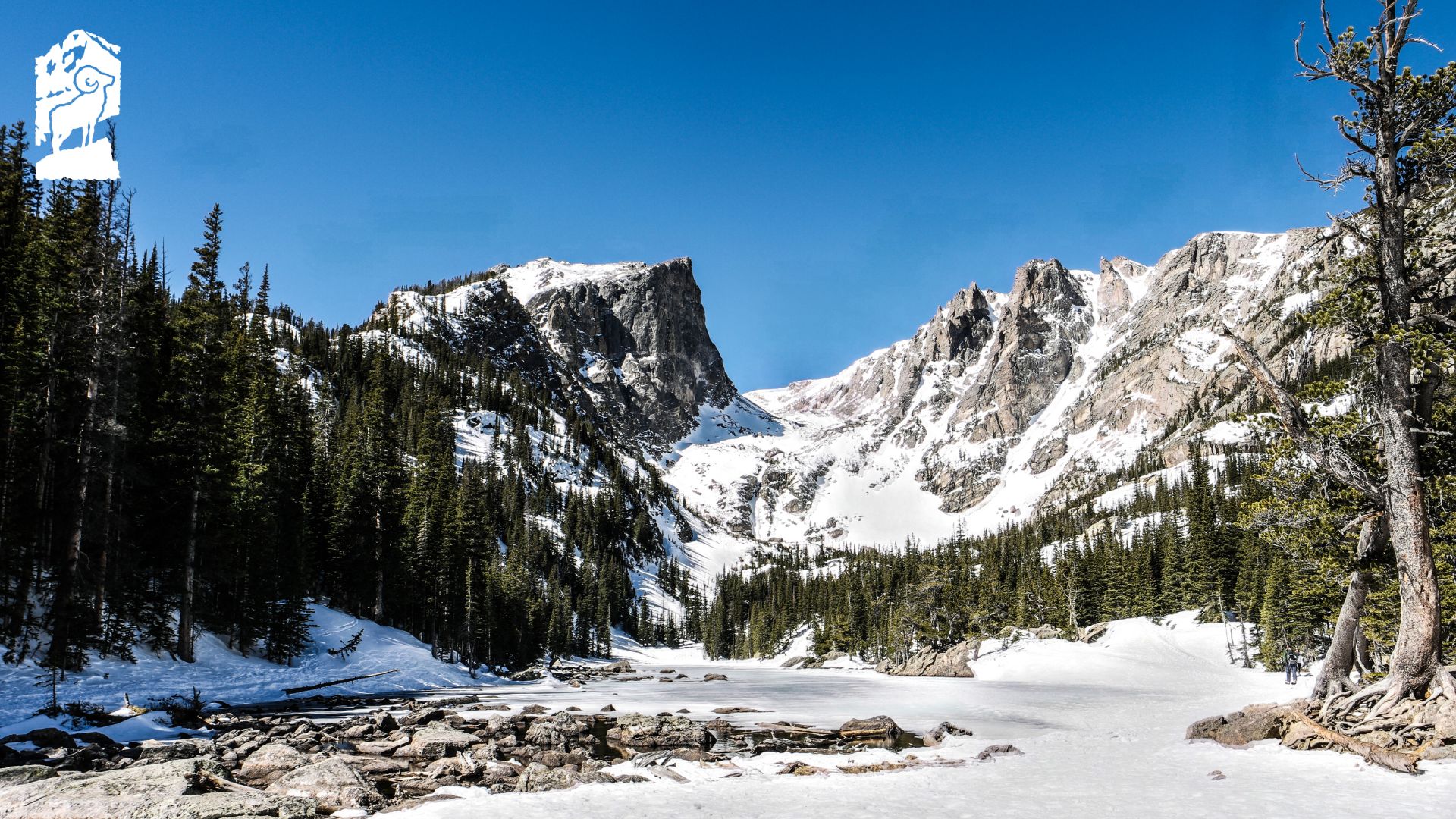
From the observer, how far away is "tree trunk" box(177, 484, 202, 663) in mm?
30062

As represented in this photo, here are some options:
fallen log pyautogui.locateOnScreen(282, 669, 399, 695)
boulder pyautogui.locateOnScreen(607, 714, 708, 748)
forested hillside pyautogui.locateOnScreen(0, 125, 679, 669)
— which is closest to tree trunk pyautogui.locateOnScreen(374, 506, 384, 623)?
forested hillside pyautogui.locateOnScreen(0, 125, 679, 669)

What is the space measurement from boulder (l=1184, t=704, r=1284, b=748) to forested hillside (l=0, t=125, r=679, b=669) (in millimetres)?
34532

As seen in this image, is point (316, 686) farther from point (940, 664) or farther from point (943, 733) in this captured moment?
point (940, 664)

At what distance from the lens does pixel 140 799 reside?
10773mm

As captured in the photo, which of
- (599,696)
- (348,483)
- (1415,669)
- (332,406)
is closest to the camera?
(1415,669)

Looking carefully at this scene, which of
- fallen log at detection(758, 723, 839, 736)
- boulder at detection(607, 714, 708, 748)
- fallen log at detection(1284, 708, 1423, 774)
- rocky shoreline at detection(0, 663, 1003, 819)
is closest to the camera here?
rocky shoreline at detection(0, 663, 1003, 819)

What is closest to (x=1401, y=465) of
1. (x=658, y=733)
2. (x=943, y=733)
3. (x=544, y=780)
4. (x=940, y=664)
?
(x=943, y=733)

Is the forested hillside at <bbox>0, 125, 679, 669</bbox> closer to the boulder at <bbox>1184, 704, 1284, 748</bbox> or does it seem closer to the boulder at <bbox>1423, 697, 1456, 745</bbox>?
the boulder at <bbox>1184, 704, 1284, 748</bbox>

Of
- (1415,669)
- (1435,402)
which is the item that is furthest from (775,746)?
(1435,402)

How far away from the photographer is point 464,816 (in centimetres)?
1080

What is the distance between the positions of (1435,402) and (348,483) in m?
60.5

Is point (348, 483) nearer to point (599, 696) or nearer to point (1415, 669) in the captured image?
point (599, 696)

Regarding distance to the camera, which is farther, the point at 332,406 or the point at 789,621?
the point at 789,621

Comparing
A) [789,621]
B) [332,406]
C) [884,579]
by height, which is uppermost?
[332,406]
